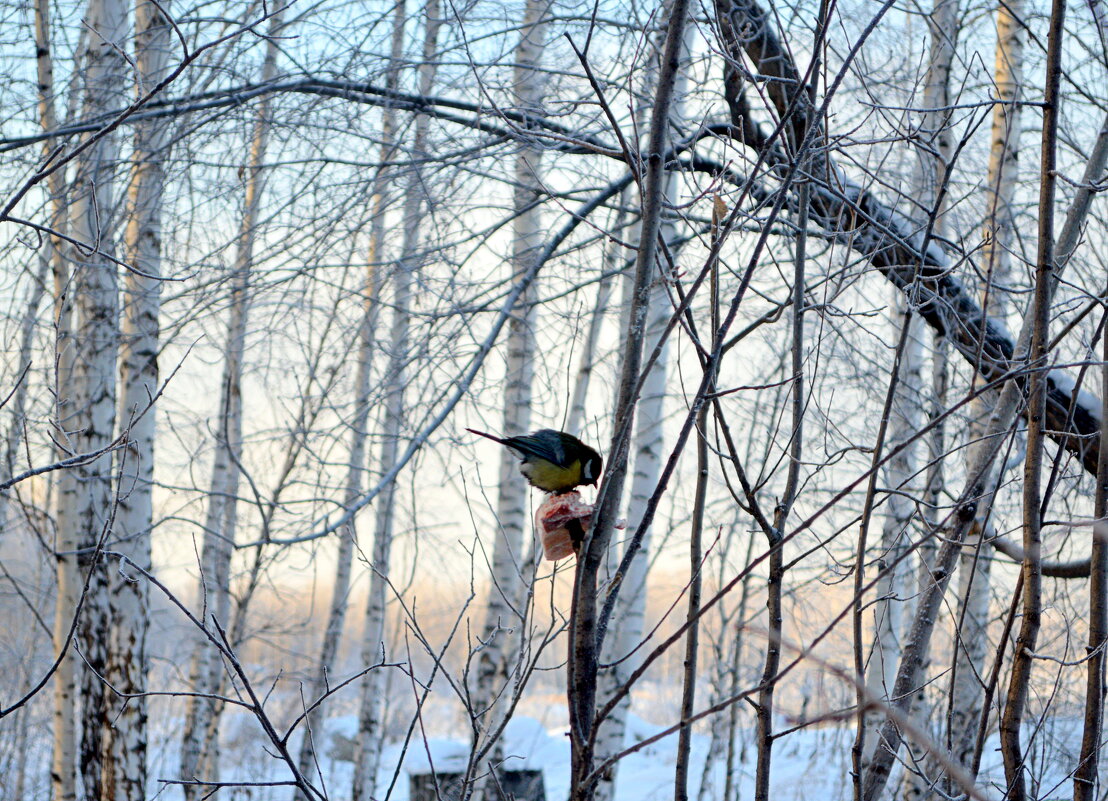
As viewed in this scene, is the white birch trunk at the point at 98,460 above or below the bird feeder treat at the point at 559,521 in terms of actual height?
above

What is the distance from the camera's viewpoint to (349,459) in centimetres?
880

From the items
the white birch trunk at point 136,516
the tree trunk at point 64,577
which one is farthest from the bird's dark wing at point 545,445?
the tree trunk at point 64,577

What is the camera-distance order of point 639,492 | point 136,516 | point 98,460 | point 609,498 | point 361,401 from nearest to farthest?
point 609,498 < point 361,401 < point 98,460 < point 136,516 < point 639,492

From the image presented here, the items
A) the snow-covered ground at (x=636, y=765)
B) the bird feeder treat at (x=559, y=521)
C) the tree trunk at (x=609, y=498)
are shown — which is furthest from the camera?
the snow-covered ground at (x=636, y=765)

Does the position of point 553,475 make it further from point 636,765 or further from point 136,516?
point 636,765

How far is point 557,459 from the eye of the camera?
1.57 metres

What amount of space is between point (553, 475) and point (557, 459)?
0.06 metres

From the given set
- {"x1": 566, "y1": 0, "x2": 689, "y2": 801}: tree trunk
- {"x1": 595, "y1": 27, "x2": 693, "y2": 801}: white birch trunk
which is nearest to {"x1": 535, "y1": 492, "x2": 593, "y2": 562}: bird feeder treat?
{"x1": 566, "y1": 0, "x2": 689, "y2": 801}: tree trunk

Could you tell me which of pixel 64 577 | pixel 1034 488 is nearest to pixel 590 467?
pixel 1034 488

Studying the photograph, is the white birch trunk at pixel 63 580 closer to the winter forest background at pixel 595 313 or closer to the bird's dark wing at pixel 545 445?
the winter forest background at pixel 595 313

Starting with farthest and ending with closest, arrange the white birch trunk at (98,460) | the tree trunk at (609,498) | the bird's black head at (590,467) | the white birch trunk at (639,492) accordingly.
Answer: the white birch trunk at (639,492)
the white birch trunk at (98,460)
the bird's black head at (590,467)
the tree trunk at (609,498)

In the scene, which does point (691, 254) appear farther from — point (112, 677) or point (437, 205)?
point (112, 677)

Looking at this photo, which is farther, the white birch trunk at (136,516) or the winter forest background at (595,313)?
the white birch trunk at (136,516)

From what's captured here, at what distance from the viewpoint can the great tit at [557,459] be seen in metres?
1.58
